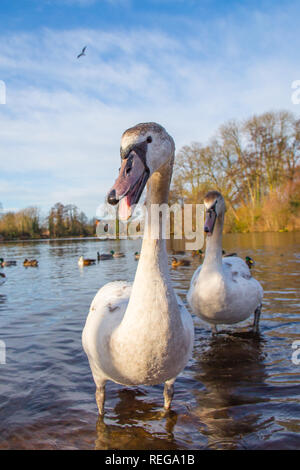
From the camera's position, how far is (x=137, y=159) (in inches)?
87.7

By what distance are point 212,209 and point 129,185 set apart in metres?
3.36

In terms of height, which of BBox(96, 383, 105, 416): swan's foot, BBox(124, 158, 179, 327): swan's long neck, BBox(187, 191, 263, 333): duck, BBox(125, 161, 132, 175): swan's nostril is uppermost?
BBox(125, 161, 132, 175): swan's nostril

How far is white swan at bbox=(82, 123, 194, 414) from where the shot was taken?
7.48 ft

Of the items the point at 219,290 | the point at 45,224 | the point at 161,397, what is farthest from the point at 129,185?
the point at 45,224

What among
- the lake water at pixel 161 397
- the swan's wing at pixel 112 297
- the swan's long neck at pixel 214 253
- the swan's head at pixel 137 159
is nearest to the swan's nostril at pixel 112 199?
the swan's head at pixel 137 159

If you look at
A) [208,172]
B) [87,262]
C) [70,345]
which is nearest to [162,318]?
[70,345]

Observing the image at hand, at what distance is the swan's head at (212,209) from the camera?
199 inches

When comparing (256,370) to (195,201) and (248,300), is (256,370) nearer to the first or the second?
(248,300)

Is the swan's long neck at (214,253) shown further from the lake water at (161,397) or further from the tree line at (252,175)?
the tree line at (252,175)

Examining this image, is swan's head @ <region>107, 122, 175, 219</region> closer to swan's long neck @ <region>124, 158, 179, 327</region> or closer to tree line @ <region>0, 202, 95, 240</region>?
swan's long neck @ <region>124, 158, 179, 327</region>

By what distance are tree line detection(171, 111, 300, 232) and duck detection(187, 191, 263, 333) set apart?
32.7m
